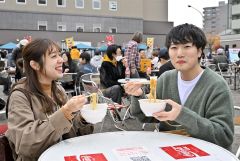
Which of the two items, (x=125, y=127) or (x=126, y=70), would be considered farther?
(x=126, y=70)

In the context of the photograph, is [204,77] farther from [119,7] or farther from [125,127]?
[119,7]

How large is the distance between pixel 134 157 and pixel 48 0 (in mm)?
35933

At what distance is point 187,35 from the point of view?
7.31 feet

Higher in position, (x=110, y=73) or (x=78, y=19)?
(x=78, y=19)

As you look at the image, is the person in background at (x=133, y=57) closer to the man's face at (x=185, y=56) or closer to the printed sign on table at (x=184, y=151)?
the man's face at (x=185, y=56)

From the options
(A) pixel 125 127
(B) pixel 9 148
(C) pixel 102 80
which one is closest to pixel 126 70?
(C) pixel 102 80

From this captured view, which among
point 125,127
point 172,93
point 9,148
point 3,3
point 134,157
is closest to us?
point 134,157

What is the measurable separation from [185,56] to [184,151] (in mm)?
698

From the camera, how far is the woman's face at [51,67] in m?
2.27

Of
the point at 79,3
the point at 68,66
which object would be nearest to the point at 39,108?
the point at 68,66

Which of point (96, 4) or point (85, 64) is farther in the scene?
point (96, 4)

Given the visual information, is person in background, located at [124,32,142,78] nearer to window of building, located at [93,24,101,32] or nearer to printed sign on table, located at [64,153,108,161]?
printed sign on table, located at [64,153,108,161]

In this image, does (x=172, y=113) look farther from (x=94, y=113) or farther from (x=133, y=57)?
(x=133, y=57)

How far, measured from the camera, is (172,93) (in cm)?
244
